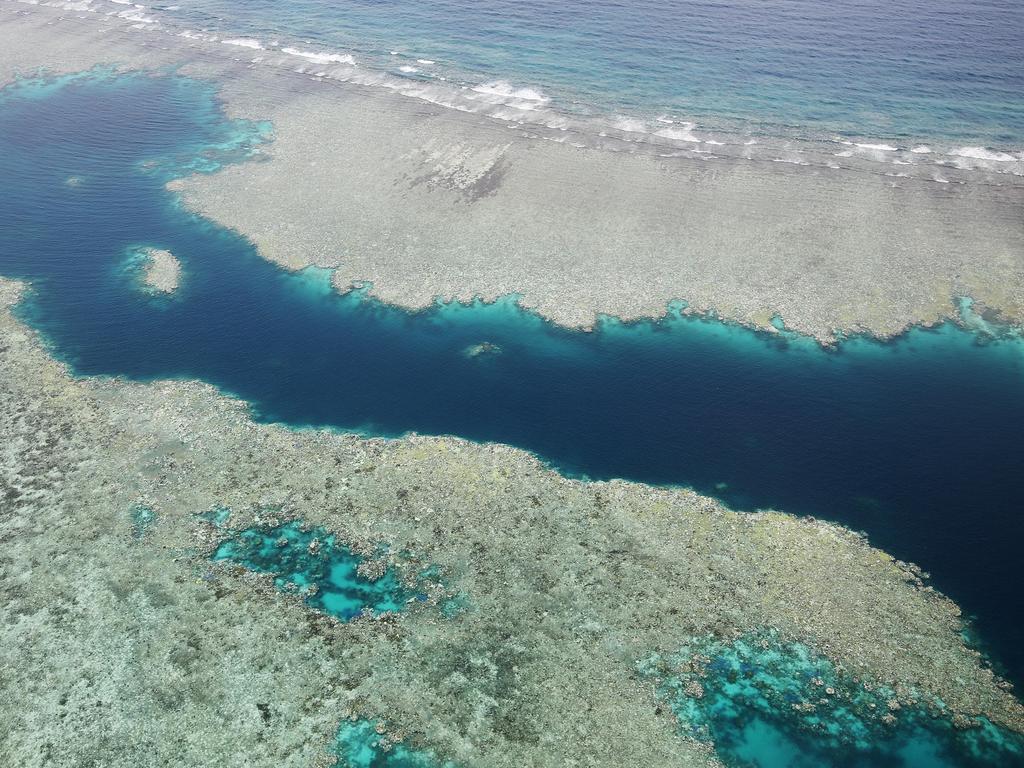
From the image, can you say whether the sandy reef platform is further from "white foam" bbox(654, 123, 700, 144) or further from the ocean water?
the ocean water

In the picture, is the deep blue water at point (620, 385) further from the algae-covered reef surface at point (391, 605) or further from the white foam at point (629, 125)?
the white foam at point (629, 125)

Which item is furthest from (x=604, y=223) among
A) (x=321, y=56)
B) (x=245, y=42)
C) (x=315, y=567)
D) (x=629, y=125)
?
(x=245, y=42)

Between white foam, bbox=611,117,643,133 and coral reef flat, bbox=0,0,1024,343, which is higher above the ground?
white foam, bbox=611,117,643,133

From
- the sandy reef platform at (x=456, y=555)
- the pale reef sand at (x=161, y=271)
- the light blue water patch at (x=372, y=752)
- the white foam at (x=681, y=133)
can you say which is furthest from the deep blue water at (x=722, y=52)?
the light blue water patch at (x=372, y=752)

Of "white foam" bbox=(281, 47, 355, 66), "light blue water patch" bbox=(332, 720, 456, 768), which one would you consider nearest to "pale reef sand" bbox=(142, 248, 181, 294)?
"light blue water patch" bbox=(332, 720, 456, 768)

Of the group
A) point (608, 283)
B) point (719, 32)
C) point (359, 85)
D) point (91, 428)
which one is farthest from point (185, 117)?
point (719, 32)

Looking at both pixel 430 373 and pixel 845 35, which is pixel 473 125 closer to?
pixel 430 373
